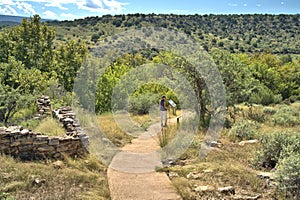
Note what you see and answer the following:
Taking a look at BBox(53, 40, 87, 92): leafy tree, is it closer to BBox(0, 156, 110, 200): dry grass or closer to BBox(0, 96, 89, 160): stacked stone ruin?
BBox(0, 96, 89, 160): stacked stone ruin

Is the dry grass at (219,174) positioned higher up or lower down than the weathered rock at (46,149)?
lower down

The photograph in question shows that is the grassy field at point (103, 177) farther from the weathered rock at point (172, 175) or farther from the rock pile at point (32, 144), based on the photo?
the rock pile at point (32, 144)

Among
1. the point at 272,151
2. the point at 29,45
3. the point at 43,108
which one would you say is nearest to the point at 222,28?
the point at 29,45

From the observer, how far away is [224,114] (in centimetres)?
1471

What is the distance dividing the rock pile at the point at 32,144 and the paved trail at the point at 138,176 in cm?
126

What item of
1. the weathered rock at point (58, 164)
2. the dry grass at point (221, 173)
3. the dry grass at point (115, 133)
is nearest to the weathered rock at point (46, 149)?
the weathered rock at point (58, 164)

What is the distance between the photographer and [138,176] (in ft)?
23.5

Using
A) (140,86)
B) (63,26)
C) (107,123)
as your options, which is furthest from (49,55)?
(63,26)

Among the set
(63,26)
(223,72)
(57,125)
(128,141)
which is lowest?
(128,141)

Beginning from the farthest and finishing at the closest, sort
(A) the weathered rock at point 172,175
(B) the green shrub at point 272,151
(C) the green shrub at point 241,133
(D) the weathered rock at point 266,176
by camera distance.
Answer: (C) the green shrub at point 241,133 < (B) the green shrub at point 272,151 < (A) the weathered rock at point 172,175 < (D) the weathered rock at point 266,176

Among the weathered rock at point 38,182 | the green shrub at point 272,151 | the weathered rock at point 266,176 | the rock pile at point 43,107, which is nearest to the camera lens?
the weathered rock at point 38,182

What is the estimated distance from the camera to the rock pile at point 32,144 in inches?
291

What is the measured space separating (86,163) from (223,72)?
9.55 m

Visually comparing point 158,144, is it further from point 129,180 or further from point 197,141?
point 129,180
